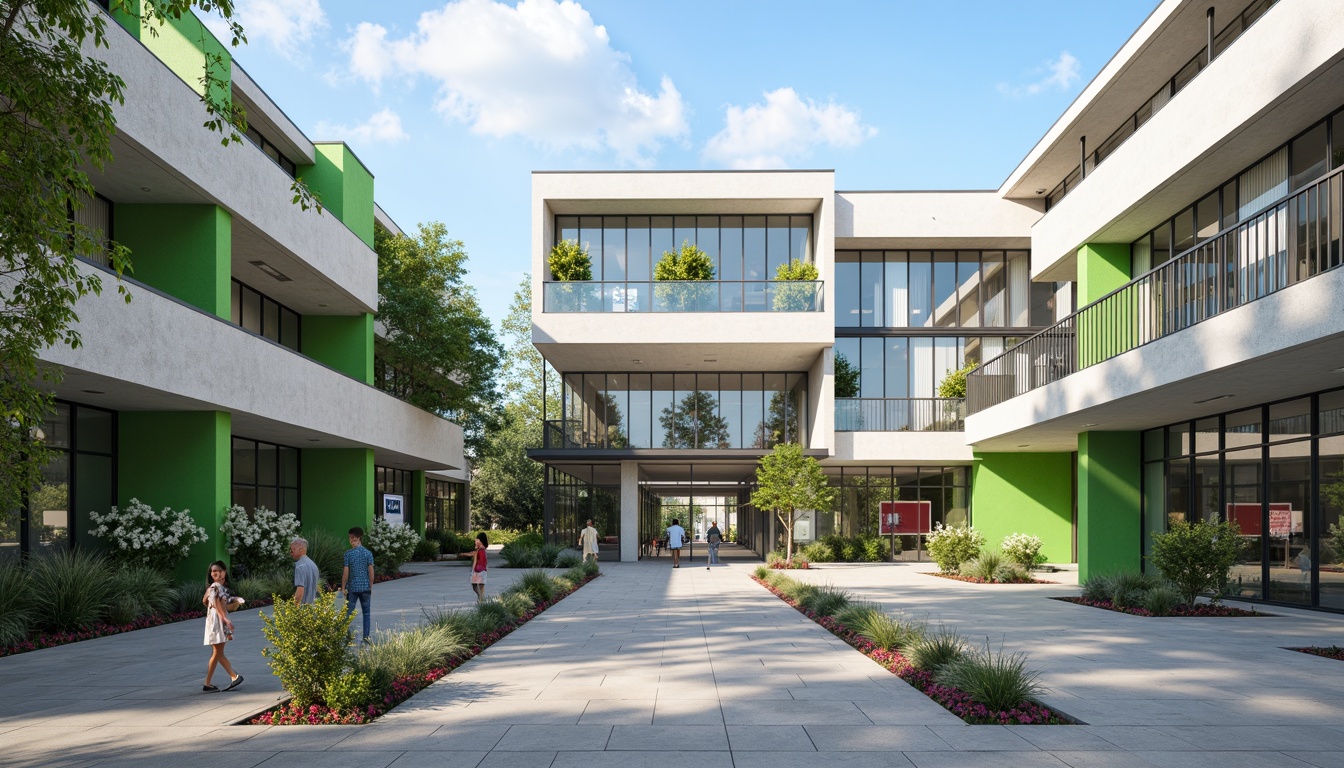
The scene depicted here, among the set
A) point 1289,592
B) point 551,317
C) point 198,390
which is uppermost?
point 551,317

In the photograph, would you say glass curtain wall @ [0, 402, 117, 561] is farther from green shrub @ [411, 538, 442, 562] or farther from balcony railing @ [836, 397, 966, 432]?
balcony railing @ [836, 397, 966, 432]

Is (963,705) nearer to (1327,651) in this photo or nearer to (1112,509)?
(1327,651)

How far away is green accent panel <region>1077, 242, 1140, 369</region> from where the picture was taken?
18.7 meters

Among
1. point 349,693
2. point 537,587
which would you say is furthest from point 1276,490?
point 349,693

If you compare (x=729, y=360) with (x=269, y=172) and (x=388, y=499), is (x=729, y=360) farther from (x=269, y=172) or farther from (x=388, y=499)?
(x=269, y=172)

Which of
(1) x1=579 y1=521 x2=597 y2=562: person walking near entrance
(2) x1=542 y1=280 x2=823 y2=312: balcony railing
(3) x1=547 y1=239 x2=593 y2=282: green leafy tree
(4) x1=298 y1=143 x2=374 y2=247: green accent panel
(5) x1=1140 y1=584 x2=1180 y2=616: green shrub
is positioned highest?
(4) x1=298 y1=143 x2=374 y2=247: green accent panel

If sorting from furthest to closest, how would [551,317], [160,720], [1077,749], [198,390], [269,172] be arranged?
[551,317] < [269,172] < [198,390] < [160,720] < [1077,749]

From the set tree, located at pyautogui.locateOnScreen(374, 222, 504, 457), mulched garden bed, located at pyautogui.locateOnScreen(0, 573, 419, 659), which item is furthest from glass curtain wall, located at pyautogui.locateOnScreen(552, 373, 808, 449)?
mulched garden bed, located at pyautogui.locateOnScreen(0, 573, 419, 659)

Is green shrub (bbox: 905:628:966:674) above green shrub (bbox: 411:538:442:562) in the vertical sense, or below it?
above

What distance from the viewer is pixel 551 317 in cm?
3122

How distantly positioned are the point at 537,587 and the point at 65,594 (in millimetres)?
7980

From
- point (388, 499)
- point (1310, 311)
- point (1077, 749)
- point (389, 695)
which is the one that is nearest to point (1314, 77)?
point (1310, 311)

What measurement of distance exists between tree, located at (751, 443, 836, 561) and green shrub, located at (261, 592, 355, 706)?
20930mm

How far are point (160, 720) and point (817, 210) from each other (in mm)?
27824
